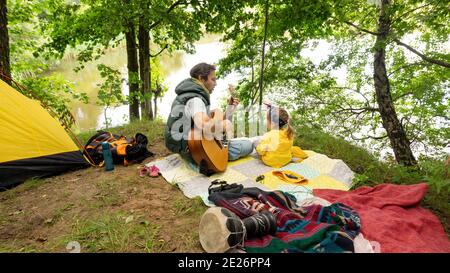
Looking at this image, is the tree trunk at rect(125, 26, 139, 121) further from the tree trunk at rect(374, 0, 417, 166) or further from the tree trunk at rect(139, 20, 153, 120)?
the tree trunk at rect(374, 0, 417, 166)

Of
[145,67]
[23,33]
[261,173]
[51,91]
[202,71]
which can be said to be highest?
[23,33]

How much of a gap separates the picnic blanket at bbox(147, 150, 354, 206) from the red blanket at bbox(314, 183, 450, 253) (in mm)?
328

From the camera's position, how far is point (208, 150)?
307 cm

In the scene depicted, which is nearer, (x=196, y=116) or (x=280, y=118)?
(x=196, y=116)

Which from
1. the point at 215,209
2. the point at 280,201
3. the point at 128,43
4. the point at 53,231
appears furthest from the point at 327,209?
the point at 128,43

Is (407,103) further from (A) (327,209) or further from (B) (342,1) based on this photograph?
(A) (327,209)

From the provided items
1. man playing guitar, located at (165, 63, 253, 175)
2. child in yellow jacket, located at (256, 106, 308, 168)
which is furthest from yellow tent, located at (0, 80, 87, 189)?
child in yellow jacket, located at (256, 106, 308, 168)

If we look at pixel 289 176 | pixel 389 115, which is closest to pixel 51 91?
pixel 289 176

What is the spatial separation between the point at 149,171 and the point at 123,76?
10.6m

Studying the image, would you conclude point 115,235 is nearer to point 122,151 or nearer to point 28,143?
point 122,151

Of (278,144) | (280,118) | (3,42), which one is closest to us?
(278,144)

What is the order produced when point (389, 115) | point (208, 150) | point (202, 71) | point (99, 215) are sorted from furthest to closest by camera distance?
point (389, 115)
point (202, 71)
point (208, 150)
point (99, 215)

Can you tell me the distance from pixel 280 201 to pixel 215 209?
760mm

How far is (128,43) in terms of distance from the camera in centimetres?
652
